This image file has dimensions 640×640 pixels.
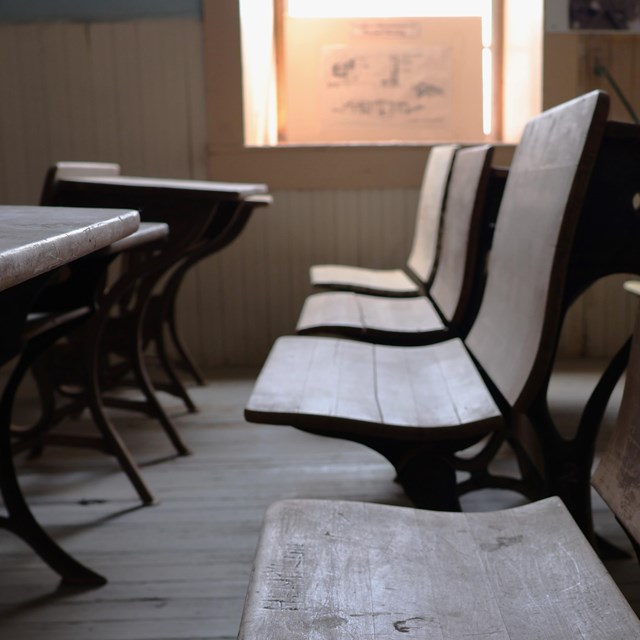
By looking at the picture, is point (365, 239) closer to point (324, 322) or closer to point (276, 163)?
point (276, 163)

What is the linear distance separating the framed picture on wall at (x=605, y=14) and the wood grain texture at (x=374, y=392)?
2747mm

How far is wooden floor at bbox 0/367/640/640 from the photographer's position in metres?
1.86

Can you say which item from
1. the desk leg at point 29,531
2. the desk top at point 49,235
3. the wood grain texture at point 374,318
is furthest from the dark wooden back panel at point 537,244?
the desk leg at point 29,531

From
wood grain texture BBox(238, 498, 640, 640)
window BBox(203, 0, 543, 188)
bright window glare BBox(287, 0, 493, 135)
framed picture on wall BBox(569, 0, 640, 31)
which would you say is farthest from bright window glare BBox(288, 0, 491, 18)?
wood grain texture BBox(238, 498, 640, 640)

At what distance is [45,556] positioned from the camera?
201 centimetres

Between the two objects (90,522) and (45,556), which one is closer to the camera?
(45,556)

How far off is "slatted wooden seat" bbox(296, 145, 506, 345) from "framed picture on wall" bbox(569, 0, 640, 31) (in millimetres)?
1602

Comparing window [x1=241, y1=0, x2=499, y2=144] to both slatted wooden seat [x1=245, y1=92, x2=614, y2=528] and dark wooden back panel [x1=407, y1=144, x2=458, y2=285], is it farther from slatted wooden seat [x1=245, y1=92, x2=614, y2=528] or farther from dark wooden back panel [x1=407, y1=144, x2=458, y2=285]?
slatted wooden seat [x1=245, y1=92, x2=614, y2=528]

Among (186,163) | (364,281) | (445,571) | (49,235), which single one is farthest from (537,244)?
(186,163)

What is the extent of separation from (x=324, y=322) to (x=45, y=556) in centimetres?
105

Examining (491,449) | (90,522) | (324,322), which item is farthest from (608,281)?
(90,522)

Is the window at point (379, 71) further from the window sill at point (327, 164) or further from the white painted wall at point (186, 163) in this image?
the white painted wall at point (186, 163)

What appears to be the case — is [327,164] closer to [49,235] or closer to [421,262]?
[421,262]

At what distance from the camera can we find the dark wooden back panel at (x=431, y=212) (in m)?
3.42
